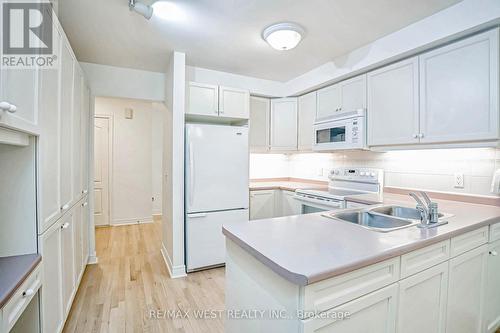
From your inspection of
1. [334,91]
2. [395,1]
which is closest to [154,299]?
[334,91]

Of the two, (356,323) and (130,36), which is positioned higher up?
(130,36)

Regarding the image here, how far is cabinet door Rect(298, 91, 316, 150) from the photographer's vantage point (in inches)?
127

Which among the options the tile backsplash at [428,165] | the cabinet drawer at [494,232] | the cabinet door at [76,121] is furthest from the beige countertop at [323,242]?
the cabinet door at [76,121]

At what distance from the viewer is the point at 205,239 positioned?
8.99 feet

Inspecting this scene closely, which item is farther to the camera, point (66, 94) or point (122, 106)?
point (122, 106)

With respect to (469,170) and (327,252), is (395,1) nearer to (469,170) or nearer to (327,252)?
(469,170)

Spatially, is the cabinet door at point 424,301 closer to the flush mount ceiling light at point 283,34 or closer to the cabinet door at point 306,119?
the flush mount ceiling light at point 283,34

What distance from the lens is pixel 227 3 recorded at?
178cm

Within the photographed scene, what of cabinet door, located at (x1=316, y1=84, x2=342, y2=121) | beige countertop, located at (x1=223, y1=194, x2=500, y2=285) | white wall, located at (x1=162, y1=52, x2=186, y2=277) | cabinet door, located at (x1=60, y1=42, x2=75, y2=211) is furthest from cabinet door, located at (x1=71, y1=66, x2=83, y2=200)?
cabinet door, located at (x1=316, y1=84, x2=342, y2=121)

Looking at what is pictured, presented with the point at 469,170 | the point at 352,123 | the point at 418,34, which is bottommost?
the point at 469,170

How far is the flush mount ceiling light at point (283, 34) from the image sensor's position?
6.68 ft

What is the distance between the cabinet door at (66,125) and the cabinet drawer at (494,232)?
2900mm

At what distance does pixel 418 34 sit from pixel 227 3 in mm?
1585

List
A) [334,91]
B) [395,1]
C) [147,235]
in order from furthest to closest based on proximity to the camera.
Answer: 1. [147,235]
2. [334,91]
3. [395,1]
